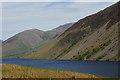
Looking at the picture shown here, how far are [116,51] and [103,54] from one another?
47.6ft

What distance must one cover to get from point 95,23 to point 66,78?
174129mm

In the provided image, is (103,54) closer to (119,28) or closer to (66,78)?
(119,28)

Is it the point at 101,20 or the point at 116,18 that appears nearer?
the point at 116,18

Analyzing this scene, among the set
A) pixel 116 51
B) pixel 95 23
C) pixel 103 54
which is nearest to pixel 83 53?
pixel 103 54

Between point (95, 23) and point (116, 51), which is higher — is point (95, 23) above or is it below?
above

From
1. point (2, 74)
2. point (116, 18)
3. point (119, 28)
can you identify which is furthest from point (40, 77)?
point (116, 18)

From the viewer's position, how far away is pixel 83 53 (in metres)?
141

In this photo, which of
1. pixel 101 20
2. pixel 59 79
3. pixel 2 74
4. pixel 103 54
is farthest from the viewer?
pixel 101 20

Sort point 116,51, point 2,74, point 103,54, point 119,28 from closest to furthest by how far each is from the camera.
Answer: point 2,74
point 116,51
point 103,54
point 119,28

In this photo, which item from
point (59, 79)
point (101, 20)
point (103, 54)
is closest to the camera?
point (59, 79)

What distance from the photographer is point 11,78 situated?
1039 inches

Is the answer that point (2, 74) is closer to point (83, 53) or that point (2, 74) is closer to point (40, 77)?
point (40, 77)

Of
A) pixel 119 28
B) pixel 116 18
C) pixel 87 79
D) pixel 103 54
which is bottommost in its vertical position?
pixel 87 79

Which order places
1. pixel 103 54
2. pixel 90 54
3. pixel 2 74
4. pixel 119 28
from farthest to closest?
pixel 90 54 < pixel 119 28 < pixel 103 54 < pixel 2 74
